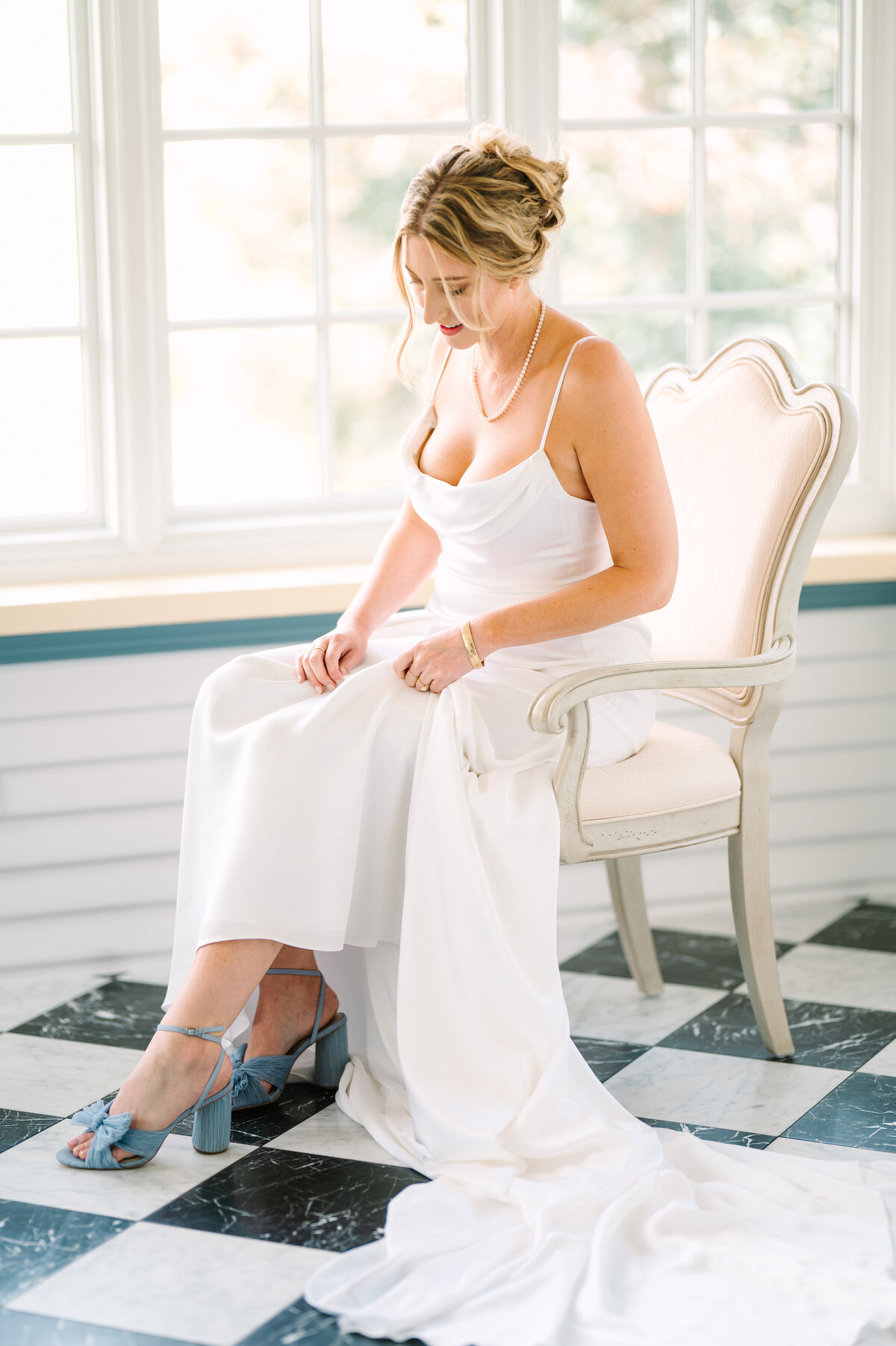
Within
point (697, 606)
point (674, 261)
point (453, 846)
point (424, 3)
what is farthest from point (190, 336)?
point (453, 846)

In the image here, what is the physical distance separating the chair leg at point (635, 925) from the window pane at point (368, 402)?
3.60 ft

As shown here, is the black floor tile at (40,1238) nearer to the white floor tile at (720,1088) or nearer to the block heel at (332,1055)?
the block heel at (332,1055)

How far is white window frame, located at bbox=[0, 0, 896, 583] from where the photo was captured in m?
2.94

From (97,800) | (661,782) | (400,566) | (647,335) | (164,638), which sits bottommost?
(97,800)

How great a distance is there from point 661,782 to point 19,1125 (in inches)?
44.9

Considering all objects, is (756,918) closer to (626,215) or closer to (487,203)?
(487,203)

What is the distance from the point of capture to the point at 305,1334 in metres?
1.61

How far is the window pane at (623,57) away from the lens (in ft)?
10.4

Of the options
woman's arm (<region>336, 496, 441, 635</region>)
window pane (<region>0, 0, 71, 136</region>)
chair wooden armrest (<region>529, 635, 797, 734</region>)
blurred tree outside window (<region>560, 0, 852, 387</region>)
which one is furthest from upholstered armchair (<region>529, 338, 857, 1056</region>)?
window pane (<region>0, 0, 71, 136</region>)

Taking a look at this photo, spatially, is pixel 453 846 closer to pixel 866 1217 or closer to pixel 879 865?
pixel 866 1217

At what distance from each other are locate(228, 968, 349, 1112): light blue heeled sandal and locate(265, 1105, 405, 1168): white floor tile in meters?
0.09

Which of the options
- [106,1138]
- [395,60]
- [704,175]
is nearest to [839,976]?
[106,1138]

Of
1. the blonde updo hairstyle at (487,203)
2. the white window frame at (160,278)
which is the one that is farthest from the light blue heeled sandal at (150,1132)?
the white window frame at (160,278)

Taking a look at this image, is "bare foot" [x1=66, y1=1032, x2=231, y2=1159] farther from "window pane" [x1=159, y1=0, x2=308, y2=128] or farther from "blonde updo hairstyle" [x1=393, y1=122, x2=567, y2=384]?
"window pane" [x1=159, y1=0, x2=308, y2=128]
